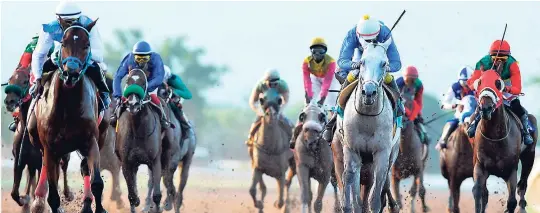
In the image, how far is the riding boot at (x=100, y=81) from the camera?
53.7ft

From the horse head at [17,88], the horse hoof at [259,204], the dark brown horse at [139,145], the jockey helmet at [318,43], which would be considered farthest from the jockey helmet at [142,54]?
the horse hoof at [259,204]

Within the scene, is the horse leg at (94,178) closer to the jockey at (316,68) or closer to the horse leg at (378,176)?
the horse leg at (378,176)

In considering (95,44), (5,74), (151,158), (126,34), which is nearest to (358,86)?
(95,44)

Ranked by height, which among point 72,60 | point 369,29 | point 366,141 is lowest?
point 366,141

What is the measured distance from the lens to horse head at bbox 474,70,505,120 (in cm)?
1744

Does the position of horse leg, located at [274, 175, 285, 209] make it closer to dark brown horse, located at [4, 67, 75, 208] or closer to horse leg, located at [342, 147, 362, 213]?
dark brown horse, located at [4, 67, 75, 208]

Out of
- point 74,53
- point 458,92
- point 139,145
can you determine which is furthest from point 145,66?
→ point 458,92

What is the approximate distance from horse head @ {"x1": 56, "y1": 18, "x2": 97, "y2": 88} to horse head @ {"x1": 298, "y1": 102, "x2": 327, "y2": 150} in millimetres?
6039

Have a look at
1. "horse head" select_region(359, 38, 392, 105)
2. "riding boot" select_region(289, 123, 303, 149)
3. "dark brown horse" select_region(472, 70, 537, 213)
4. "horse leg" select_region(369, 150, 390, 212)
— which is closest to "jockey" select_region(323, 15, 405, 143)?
"horse head" select_region(359, 38, 392, 105)

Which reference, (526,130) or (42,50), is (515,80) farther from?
(42,50)

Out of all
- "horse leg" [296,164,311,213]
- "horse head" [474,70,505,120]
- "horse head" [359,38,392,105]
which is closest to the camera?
"horse head" [359,38,392,105]

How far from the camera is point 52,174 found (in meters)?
16.3

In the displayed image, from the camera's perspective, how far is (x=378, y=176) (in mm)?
15766

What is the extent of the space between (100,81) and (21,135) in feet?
9.49
